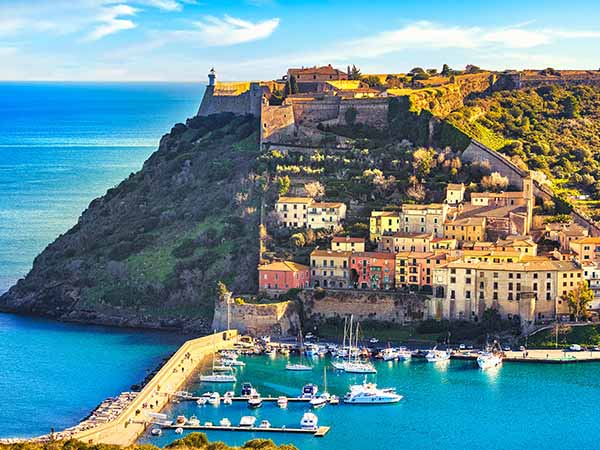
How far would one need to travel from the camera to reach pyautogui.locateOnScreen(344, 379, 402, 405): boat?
156 feet

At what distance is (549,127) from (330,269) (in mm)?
21728

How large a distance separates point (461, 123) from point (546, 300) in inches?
661

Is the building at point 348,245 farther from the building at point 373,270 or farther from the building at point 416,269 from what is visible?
the building at point 416,269

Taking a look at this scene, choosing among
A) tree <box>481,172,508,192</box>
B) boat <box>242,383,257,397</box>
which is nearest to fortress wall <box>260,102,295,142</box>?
tree <box>481,172,508,192</box>

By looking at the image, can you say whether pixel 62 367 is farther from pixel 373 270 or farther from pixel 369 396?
pixel 373 270

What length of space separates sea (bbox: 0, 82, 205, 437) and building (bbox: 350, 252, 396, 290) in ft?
25.8

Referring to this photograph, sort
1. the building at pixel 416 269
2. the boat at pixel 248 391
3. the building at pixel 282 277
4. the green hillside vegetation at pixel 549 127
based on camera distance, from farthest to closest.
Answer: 1. the green hillside vegetation at pixel 549 127
2. the building at pixel 282 277
3. the building at pixel 416 269
4. the boat at pixel 248 391

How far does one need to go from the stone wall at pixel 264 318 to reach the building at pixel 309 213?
19.4ft

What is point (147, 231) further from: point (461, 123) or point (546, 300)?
point (546, 300)

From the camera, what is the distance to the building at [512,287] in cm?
5359

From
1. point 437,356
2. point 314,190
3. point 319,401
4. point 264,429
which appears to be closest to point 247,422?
point 264,429

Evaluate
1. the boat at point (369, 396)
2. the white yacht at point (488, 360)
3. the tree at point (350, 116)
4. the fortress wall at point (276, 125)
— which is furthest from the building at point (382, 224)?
the boat at point (369, 396)

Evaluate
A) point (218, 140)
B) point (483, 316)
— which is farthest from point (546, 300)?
point (218, 140)

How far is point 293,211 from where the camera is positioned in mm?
61594
